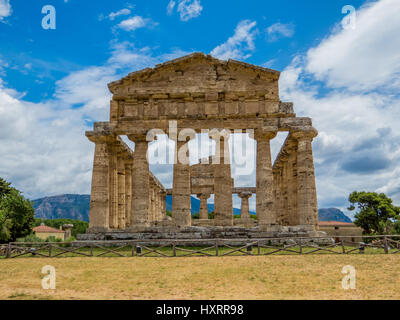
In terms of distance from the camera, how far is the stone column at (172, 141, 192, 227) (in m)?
27.0

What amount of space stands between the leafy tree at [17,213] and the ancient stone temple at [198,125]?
16.8m

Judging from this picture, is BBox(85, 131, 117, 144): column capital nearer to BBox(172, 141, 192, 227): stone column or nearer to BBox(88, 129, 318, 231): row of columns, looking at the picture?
BBox(88, 129, 318, 231): row of columns

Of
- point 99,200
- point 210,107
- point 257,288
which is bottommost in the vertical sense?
point 257,288

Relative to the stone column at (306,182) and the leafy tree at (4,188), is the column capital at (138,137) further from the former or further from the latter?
the leafy tree at (4,188)

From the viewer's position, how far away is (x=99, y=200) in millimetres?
→ 27750

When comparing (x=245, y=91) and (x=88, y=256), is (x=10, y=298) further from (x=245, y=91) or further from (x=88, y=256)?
(x=245, y=91)

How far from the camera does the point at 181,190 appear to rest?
2770cm

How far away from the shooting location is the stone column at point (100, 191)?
27328 millimetres

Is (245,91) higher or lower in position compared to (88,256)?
higher

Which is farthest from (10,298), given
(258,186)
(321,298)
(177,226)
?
(258,186)

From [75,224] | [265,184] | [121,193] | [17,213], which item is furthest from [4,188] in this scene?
[75,224]

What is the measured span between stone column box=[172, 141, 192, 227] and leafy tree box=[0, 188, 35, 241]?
69.4 feet

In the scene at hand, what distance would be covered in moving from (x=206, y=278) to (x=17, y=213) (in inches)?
1315
